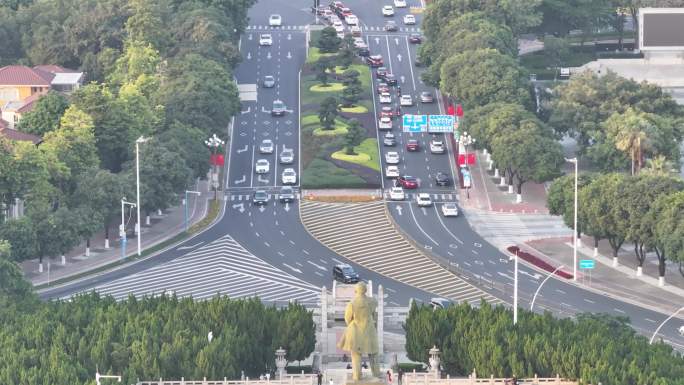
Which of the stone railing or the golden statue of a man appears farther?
the stone railing

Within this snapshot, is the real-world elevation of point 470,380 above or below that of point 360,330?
below

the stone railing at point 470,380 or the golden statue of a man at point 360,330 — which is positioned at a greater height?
the golden statue of a man at point 360,330

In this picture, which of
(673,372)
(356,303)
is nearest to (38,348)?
(356,303)

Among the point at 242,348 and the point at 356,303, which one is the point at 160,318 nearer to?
the point at 242,348

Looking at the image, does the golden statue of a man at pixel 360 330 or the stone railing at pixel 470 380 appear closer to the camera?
the golden statue of a man at pixel 360 330
